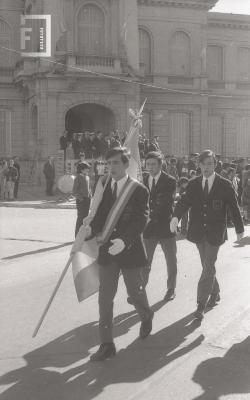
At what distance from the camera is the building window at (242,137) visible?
41.1 m

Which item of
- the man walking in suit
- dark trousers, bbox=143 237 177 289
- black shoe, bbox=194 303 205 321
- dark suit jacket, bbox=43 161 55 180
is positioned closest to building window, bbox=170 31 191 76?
dark suit jacket, bbox=43 161 55 180

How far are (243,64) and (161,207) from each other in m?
35.1

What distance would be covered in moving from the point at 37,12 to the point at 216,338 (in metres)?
29.7

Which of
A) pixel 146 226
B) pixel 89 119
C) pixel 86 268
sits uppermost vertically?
pixel 89 119

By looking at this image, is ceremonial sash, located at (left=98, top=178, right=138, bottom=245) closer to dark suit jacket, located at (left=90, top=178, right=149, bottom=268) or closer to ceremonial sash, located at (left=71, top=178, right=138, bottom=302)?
dark suit jacket, located at (left=90, top=178, right=149, bottom=268)

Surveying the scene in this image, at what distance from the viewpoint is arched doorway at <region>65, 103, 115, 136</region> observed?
35.4 meters

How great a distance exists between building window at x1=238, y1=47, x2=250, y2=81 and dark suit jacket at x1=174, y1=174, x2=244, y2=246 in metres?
35.1

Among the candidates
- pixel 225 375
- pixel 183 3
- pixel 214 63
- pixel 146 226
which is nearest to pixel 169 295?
pixel 146 226

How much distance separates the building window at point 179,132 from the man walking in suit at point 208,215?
30.8 meters

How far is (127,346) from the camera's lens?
6.19 m

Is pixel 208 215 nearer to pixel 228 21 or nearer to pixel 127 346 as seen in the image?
pixel 127 346

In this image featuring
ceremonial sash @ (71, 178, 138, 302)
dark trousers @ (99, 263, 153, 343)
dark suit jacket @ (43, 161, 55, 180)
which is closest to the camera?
dark trousers @ (99, 263, 153, 343)

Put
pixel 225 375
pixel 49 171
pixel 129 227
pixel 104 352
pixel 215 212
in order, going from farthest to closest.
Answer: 1. pixel 49 171
2. pixel 215 212
3. pixel 129 227
4. pixel 104 352
5. pixel 225 375

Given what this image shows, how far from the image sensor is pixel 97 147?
28.6 m
